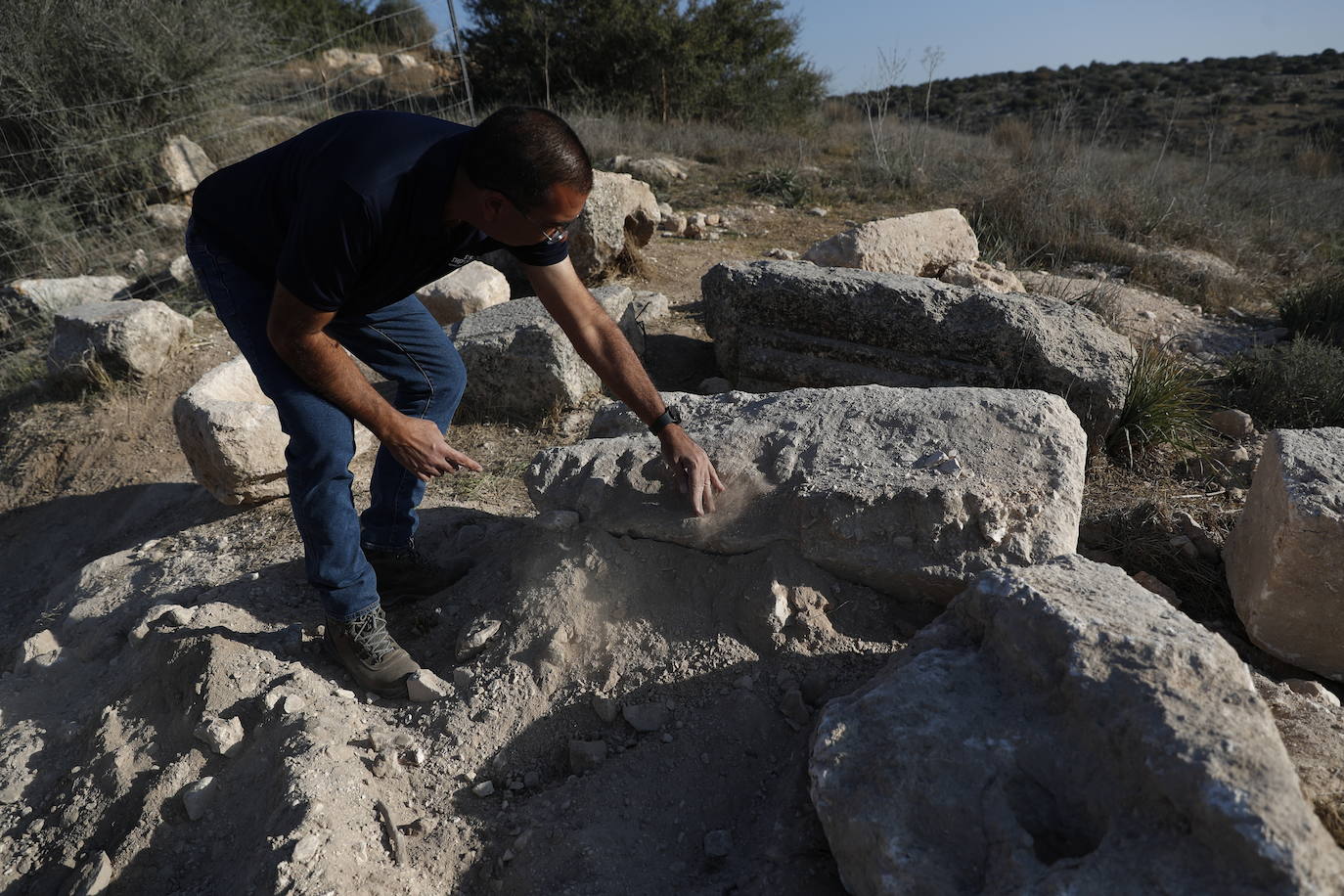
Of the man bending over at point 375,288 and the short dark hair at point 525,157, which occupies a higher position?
the short dark hair at point 525,157

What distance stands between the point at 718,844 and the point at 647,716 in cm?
40

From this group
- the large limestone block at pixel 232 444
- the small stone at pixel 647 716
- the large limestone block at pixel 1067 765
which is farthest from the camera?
the large limestone block at pixel 232 444

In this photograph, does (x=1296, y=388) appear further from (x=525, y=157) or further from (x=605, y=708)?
(x=525, y=157)

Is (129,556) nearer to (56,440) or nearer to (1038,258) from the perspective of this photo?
(56,440)

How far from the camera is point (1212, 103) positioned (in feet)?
68.0

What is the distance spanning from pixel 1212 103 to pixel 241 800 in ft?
82.6

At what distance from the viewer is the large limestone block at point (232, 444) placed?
3.33 metres

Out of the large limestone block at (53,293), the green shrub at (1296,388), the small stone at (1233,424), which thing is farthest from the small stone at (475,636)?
the large limestone block at (53,293)

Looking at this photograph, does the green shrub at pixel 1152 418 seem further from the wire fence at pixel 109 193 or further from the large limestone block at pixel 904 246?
the wire fence at pixel 109 193

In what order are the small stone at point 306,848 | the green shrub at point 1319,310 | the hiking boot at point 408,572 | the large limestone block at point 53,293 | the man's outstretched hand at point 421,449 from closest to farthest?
the small stone at point 306,848
the man's outstretched hand at point 421,449
the hiking boot at point 408,572
the green shrub at point 1319,310
the large limestone block at point 53,293

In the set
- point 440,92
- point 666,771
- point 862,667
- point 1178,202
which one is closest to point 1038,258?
point 1178,202

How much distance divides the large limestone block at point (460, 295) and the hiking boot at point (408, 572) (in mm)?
2341

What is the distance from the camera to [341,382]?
197 centimetres

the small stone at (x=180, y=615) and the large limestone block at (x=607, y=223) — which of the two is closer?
the small stone at (x=180, y=615)
